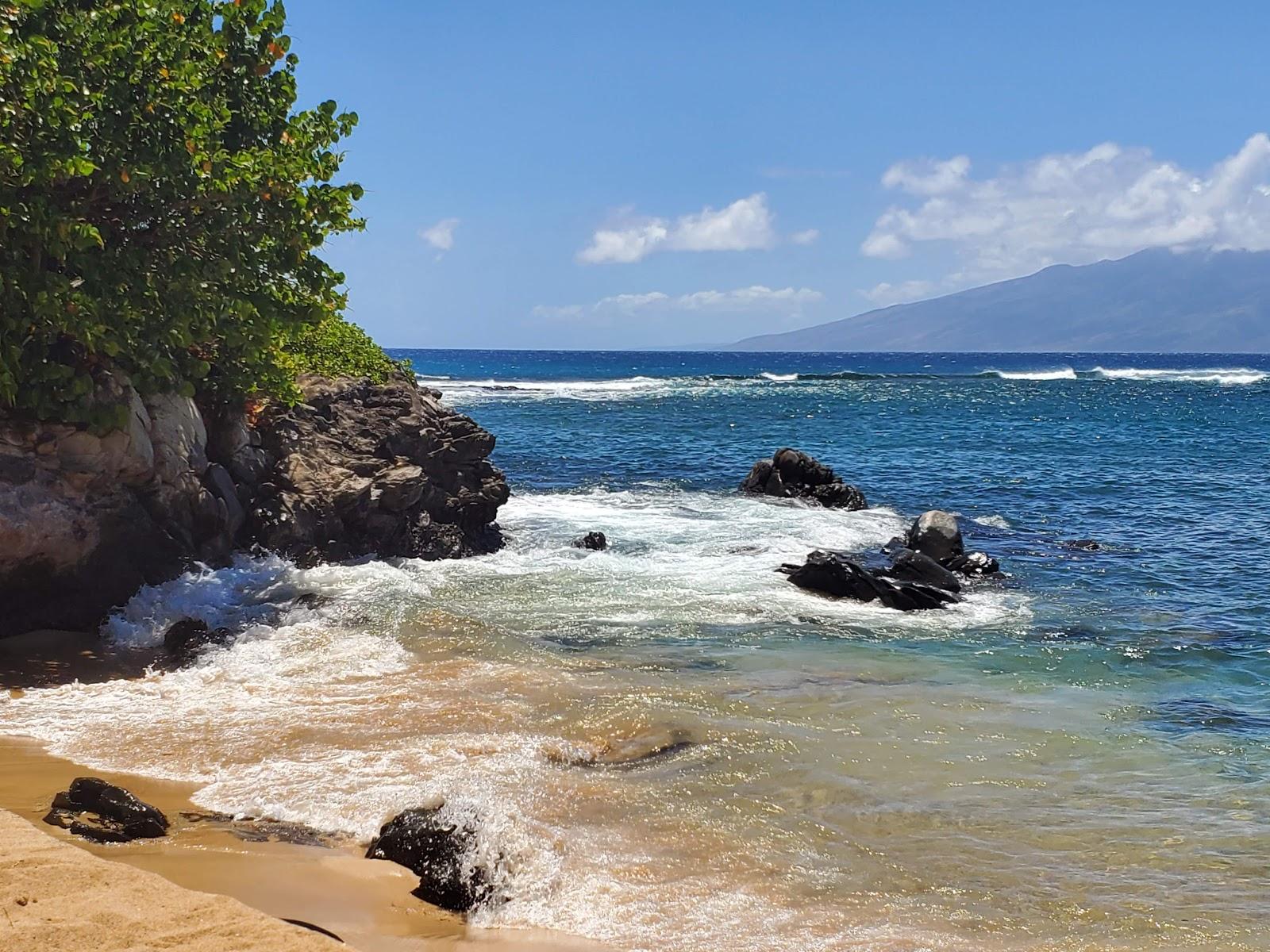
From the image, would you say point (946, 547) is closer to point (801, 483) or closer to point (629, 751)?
point (801, 483)

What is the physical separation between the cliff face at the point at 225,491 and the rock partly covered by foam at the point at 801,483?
30.7ft

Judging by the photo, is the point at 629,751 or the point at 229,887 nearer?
the point at 229,887

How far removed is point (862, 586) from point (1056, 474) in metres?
18.8

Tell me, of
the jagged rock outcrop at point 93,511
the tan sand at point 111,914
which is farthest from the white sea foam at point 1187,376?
the tan sand at point 111,914

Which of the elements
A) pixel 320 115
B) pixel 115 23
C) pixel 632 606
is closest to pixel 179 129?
pixel 115 23

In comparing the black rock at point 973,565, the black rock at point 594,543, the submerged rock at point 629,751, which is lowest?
the submerged rock at point 629,751

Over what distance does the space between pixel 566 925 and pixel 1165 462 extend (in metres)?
34.5

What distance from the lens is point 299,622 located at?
14.3 meters

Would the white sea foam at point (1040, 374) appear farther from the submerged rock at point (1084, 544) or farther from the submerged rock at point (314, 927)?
the submerged rock at point (314, 927)

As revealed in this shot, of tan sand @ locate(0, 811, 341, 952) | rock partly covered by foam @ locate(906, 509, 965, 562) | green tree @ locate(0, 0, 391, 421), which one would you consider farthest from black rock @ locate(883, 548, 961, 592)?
tan sand @ locate(0, 811, 341, 952)

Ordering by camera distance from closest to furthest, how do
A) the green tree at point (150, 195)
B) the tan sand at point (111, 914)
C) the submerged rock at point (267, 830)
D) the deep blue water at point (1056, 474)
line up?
the tan sand at point (111, 914) < the submerged rock at point (267, 830) < the green tree at point (150, 195) < the deep blue water at point (1056, 474)

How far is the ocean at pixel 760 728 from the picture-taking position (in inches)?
298

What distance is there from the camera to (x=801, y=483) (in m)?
28.8

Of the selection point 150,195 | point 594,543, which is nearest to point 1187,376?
point 594,543
